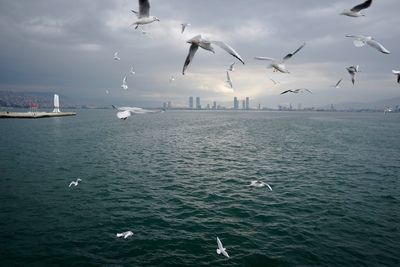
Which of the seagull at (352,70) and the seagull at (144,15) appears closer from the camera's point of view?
the seagull at (144,15)

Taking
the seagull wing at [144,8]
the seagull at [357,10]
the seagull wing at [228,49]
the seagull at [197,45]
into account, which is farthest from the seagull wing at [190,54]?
the seagull at [357,10]

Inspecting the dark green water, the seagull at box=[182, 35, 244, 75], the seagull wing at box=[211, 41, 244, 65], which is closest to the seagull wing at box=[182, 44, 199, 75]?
the seagull at box=[182, 35, 244, 75]

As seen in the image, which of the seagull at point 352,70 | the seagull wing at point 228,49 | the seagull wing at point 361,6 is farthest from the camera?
the seagull at point 352,70

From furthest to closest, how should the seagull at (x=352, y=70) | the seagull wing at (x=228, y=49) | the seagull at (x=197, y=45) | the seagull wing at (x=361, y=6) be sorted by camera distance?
the seagull at (x=352, y=70) → the seagull wing at (x=361, y=6) → the seagull at (x=197, y=45) → the seagull wing at (x=228, y=49)

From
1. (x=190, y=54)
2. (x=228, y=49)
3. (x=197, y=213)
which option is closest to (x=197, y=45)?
(x=190, y=54)

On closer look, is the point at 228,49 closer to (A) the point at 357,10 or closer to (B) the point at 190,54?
(B) the point at 190,54

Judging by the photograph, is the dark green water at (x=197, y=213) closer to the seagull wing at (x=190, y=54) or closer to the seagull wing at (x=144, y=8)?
the seagull wing at (x=190, y=54)

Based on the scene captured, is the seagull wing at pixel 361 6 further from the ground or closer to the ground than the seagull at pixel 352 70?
further from the ground

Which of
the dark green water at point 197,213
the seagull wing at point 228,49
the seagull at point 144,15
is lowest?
the dark green water at point 197,213

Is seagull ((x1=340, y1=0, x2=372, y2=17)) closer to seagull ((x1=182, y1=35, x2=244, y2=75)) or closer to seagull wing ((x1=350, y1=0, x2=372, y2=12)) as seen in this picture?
seagull wing ((x1=350, y1=0, x2=372, y2=12))
